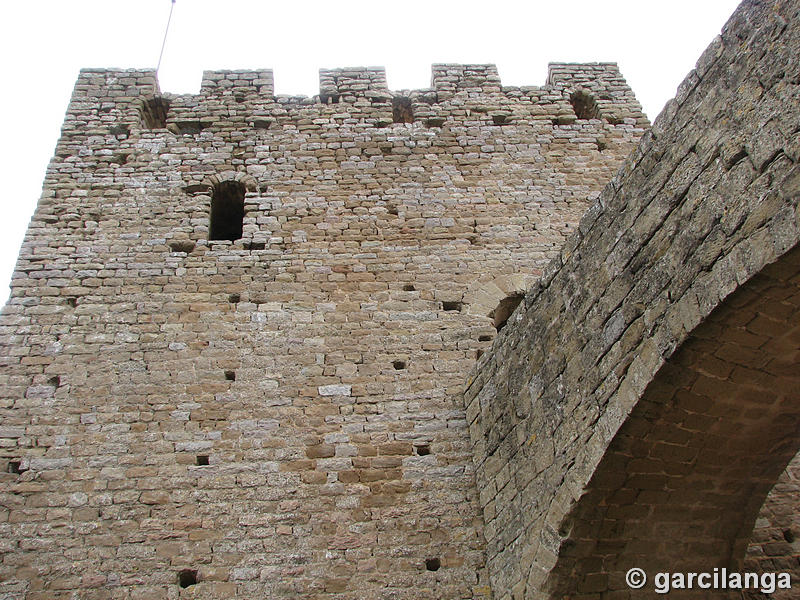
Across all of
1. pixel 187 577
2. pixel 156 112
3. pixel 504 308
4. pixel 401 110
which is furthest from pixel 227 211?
pixel 187 577

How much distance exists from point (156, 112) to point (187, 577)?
5.15 m

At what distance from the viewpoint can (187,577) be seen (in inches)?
170

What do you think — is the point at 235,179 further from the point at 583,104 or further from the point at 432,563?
the point at 432,563

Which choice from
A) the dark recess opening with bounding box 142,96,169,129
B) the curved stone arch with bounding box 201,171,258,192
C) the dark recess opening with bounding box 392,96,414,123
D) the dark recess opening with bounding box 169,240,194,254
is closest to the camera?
the dark recess opening with bounding box 169,240,194,254

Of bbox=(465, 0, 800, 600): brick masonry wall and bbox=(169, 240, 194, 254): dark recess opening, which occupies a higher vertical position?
bbox=(169, 240, 194, 254): dark recess opening

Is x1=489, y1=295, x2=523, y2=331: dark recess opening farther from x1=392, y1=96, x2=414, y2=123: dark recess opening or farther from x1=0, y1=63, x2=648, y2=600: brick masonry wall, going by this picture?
x1=392, y1=96, x2=414, y2=123: dark recess opening

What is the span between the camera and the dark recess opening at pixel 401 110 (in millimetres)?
7488

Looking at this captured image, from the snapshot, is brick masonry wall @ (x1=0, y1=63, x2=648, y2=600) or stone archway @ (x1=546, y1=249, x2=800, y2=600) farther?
brick masonry wall @ (x1=0, y1=63, x2=648, y2=600)

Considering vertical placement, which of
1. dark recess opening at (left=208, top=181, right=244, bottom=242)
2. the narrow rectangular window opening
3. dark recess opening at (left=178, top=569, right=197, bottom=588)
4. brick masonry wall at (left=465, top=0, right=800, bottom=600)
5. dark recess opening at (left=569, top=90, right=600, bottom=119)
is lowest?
dark recess opening at (left=178, top=569, right=197, bottom=588)

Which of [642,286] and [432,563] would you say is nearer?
[642,286]

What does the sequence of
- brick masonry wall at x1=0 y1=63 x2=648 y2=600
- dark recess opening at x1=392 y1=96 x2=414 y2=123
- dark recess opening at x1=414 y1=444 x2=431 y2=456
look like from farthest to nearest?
dark recess opening at x1=392 y1=96 x2=414 y2=123, dark recess opening at x1=414 y1=444 x2=431 y2=456, brick masonry wall at x1=0 y1=63 x2=648 y2=600

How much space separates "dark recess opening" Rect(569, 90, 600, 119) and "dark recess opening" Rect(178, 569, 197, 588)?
6.10 meters

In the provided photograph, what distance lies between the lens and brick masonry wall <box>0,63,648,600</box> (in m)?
4.43

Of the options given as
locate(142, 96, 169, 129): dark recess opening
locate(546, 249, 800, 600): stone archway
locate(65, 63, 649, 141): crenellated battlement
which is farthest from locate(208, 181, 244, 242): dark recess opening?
locate(546, 249, 800, 600): stone archway
